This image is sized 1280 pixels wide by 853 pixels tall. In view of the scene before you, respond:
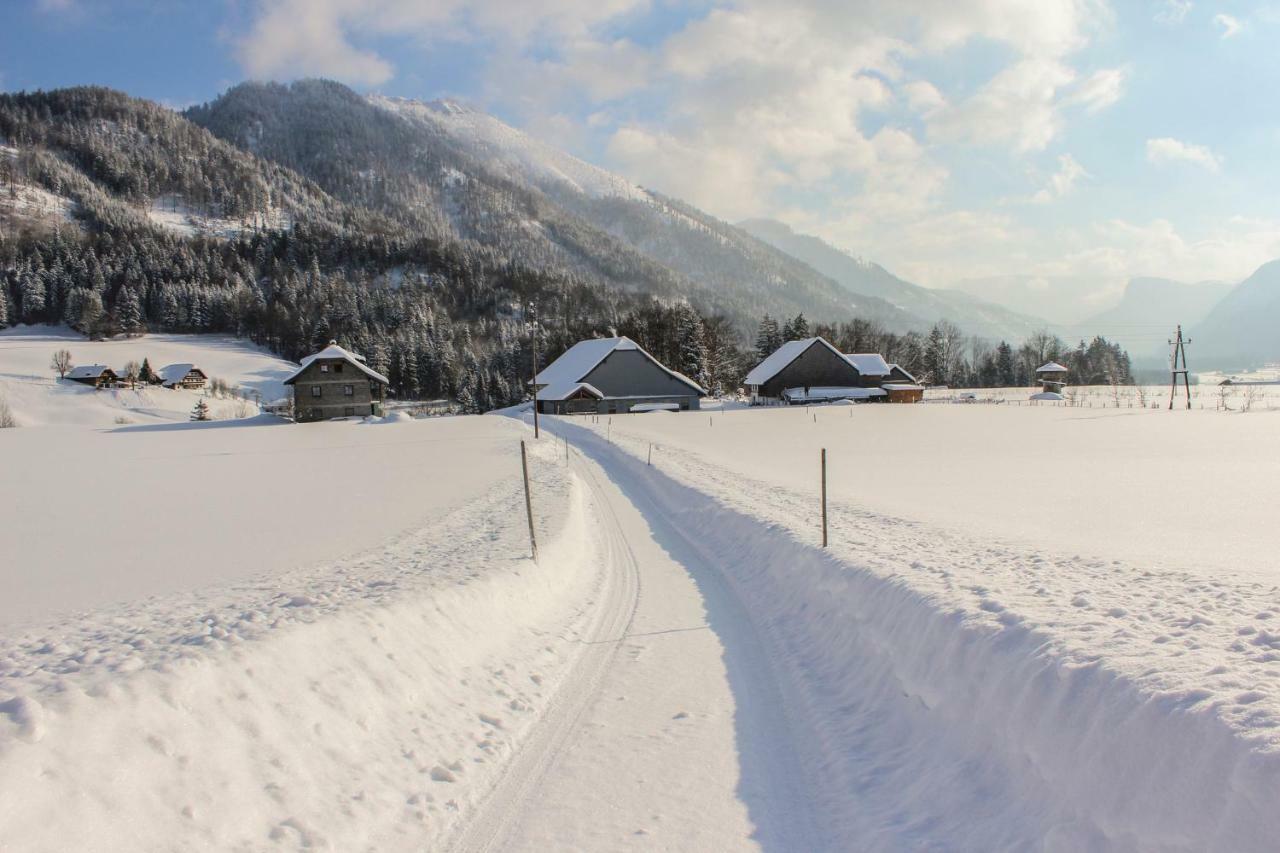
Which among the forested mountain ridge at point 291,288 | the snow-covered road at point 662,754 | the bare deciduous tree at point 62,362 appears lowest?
the snow-covered road at point 662,754

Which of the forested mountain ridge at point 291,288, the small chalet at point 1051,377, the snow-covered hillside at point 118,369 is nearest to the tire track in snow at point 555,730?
the forested mountain ridge at point 291,288

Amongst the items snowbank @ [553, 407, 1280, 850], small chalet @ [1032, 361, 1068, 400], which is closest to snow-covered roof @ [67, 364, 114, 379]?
snowbank @ [553, 407, 1280, 850]

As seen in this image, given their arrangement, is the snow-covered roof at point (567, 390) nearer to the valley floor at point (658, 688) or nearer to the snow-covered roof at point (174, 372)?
the valley floor at point (658, 688)

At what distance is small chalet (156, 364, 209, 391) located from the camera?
321 feet

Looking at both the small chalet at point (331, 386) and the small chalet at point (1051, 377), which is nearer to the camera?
the small chalet at point (331, 386)

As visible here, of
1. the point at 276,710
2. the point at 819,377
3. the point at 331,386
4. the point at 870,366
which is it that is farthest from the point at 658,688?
the point at 870,366

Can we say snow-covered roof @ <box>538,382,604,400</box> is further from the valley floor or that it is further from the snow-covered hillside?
the valley floor

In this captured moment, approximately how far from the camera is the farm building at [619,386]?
66.2m

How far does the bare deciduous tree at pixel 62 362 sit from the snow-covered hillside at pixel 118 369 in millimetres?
959

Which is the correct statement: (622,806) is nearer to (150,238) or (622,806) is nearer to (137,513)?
(137,513)

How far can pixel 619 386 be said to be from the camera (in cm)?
6788

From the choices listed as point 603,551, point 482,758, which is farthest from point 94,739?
point 603,551

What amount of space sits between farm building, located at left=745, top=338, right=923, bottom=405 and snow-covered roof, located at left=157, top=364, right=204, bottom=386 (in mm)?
90033

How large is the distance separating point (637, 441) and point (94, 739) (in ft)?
106
